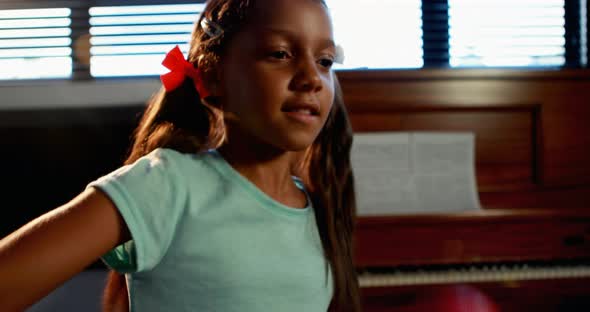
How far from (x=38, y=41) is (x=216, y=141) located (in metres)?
1.39

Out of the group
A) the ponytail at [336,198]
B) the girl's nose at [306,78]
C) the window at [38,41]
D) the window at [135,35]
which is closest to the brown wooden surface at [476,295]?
the ponytail at [336,198]

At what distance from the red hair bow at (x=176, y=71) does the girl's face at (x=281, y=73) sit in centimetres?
8

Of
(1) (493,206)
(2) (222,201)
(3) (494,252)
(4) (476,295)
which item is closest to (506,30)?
(1) (493,206)

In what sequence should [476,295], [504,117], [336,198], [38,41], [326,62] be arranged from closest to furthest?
[326,62] < [336,198] < [476,295] < [504,117] < [38,41]

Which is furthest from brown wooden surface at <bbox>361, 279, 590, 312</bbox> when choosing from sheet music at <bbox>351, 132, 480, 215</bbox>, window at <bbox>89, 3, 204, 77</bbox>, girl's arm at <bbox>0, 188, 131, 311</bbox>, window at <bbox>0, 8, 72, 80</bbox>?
window at <bbox>0, 8, 72, 80</bbox>

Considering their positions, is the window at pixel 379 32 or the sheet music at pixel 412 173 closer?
the sheet music at pixel 412 173

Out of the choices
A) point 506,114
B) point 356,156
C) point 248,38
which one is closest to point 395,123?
point 356,156

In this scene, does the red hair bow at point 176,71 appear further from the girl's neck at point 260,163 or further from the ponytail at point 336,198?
the ponytail at point 336,198

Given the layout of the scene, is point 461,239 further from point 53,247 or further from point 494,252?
point 53,247

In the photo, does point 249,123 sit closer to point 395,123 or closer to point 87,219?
point 87,219

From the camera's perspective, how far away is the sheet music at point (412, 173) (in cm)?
140

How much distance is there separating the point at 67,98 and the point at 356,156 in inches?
36.3

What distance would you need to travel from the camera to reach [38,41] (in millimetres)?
1824

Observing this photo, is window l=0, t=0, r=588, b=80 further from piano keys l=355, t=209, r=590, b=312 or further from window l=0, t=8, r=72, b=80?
piano keys l=355, t=209, r=590, b=312
